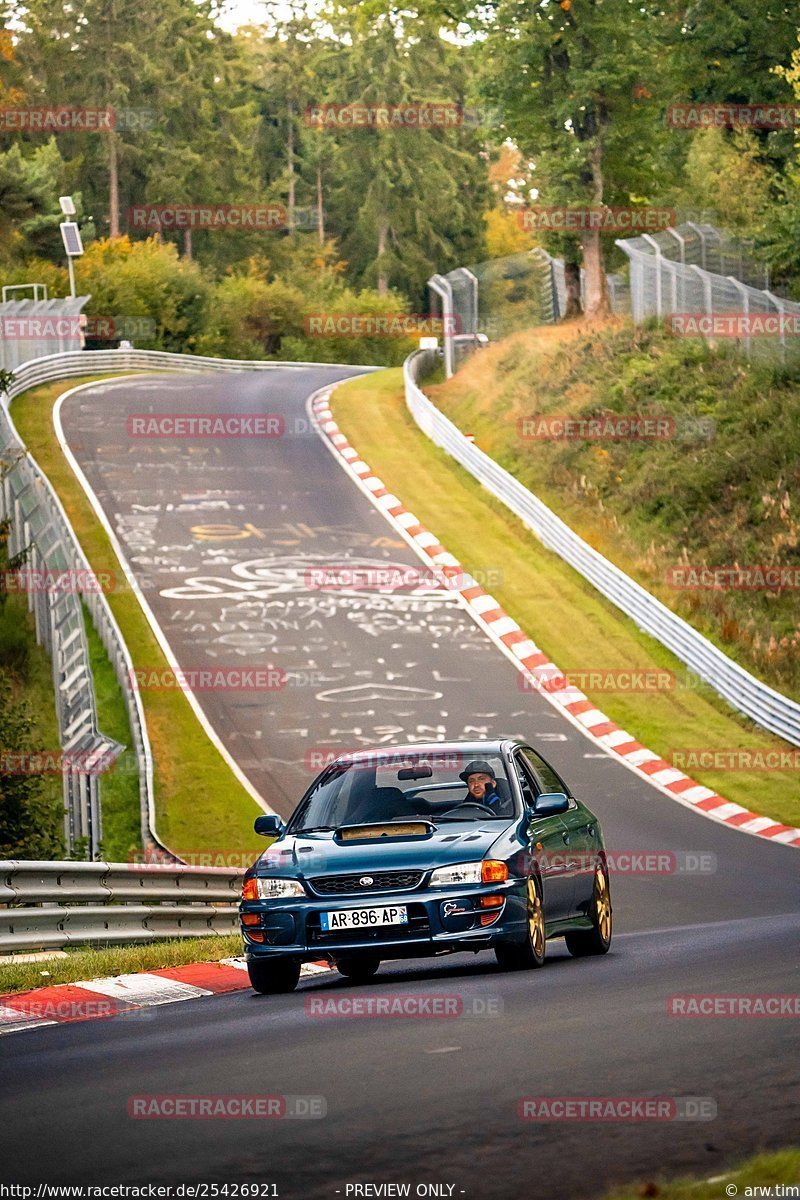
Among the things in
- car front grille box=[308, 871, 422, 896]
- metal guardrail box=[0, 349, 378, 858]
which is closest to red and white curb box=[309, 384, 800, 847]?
metal guardrail box=[0, 349, 378, 858]

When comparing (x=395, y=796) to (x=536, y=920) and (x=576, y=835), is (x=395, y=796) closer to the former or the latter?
(x=536, y=920)

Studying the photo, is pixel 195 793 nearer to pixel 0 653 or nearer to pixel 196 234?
pixel 0 653

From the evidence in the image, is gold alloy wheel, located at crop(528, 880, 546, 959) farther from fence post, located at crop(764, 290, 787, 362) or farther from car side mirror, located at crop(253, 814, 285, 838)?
fence post, located at crop(764, 290, 787, 362)

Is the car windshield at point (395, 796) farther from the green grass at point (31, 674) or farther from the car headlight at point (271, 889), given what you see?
the green grass at point (31, 674)

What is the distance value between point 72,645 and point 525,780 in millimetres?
13059

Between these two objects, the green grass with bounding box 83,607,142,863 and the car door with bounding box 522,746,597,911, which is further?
the green grass with bounding box 83,607,142,863

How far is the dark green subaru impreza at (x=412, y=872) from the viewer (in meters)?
10.6

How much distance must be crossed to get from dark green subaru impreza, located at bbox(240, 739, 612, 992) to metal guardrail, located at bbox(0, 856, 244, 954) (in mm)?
2015

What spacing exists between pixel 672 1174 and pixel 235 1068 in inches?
103

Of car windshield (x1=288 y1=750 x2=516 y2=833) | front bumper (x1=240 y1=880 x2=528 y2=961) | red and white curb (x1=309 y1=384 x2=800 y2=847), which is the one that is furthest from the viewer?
red and white curb (x1=309 y1=384 x2=800 y2=847)

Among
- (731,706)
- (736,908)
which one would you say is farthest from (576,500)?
(736,908)

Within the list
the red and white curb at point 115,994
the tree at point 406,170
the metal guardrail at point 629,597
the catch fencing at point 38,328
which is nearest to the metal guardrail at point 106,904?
the red and white curb at point 115,994

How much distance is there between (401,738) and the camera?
2603 centimetres

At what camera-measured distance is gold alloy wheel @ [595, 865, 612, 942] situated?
12398 mm
